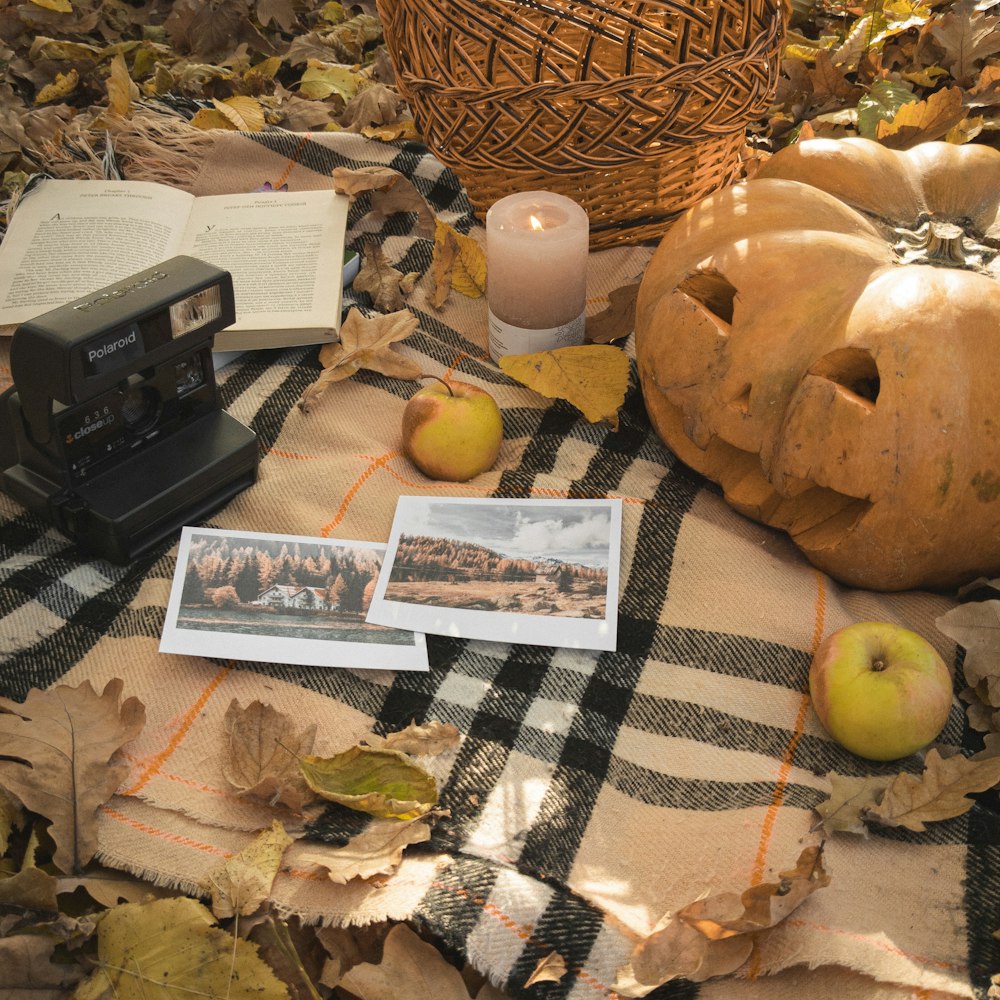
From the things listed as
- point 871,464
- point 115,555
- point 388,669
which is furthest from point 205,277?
point 871,464

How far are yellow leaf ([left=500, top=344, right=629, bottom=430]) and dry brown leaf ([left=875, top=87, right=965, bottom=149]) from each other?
63 cm

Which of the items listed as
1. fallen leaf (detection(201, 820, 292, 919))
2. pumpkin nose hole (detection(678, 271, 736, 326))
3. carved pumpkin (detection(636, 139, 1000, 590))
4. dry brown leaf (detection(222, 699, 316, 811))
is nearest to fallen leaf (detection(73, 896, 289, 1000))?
fallen leaf (detection(201, 820, 292, 919))

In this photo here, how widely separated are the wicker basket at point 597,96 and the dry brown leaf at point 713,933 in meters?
1.06

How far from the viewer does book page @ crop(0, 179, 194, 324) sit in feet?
5.48

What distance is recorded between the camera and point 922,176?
1358 millimetres

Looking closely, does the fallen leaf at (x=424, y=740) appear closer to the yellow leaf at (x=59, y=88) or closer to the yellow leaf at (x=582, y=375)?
the yellow leaf at (x=582, y=375)

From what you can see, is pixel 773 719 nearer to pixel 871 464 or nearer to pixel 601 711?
pixel 601 711

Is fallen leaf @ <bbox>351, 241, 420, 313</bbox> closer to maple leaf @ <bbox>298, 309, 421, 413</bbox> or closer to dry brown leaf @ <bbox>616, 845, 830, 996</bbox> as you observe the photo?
maple leaf @ <bbox>298, 309, 421, 413</bbox>

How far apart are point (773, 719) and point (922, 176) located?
0.74 meters

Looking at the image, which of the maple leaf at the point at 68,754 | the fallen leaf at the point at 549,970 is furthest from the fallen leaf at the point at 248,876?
the fallen leaf at the point at 549,970

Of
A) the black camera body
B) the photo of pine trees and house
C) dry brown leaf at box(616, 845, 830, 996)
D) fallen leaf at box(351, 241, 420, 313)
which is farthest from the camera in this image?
fallen leaf at box(351, 241, 420, 313)

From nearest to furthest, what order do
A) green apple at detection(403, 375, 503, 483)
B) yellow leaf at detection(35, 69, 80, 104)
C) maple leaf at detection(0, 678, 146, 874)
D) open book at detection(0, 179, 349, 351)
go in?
maple leaf at detection(0, 678, 146, 874), green apple at detection(403, 375, 503, 483), open book at detection(0, 179, 349, 351), yellow leaf at detection(35, 69, 80, 104)

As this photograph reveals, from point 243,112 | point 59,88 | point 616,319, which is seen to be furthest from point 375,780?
point 59,88

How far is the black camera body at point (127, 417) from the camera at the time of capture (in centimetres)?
114
